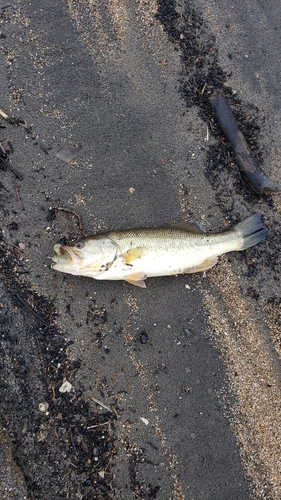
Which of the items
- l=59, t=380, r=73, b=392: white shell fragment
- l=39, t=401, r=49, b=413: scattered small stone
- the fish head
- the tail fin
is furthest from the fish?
l=39, t=401, r=49, b=413: scattered small stone

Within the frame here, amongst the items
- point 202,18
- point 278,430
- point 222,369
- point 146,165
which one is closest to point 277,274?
point 222,369

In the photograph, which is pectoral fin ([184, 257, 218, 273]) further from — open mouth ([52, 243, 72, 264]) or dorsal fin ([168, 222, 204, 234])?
open mouth ([52, 243, 72, 264])

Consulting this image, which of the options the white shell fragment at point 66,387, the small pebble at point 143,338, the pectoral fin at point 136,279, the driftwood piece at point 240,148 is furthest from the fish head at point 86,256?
the driftwood piece at point 240,148

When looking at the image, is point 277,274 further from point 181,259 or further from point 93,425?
point 93,425

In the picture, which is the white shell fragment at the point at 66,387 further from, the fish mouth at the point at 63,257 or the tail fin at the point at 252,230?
the tail fin at the point at 252,230

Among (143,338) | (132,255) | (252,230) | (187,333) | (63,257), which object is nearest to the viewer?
(63,257)

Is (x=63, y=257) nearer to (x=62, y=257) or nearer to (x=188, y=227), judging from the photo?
(x=62, y=257)

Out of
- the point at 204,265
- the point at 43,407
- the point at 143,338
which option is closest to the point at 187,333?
the point at 143,338

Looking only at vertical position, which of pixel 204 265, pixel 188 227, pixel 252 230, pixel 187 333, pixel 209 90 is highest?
pixel 209 90
